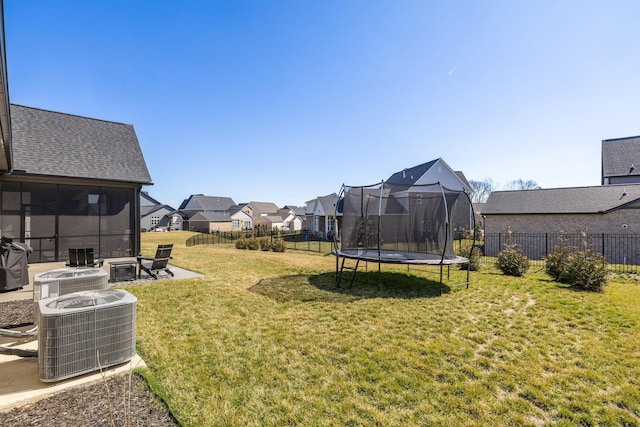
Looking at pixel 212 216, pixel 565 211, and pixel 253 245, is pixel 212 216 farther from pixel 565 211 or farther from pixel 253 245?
pixel 565 211

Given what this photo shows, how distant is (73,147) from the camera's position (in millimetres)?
11477

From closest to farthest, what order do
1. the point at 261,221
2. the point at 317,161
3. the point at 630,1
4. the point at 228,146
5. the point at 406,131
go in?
the point at 630,1 < the point at 406,131 < the point at 228,146 < the point at 317,161 < the point at 261,221

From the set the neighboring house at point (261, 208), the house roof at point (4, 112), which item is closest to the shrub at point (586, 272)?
the house roof at point (4, 112)

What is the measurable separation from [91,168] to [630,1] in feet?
57.1

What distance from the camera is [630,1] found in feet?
22.3

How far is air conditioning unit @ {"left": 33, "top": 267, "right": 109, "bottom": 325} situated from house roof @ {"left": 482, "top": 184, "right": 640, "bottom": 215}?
19272mm

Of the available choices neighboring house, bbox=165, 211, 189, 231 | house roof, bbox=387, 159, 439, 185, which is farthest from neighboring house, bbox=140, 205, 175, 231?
house roof, bbox=387, 159, 439, 185

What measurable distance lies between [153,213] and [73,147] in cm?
5051

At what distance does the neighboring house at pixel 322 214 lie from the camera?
26.7 m

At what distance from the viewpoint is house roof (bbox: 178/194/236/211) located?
184 ft

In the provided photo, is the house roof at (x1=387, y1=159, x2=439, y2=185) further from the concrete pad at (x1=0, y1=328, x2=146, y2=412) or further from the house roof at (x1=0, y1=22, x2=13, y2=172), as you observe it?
the concrete pad at (x1=0, y1=328, x2=146, y2=412)

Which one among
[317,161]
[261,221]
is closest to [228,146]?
[317,161]

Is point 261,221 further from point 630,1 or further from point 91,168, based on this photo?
point 630,1

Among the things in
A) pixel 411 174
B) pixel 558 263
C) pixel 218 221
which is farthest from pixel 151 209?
pixel 558 263
